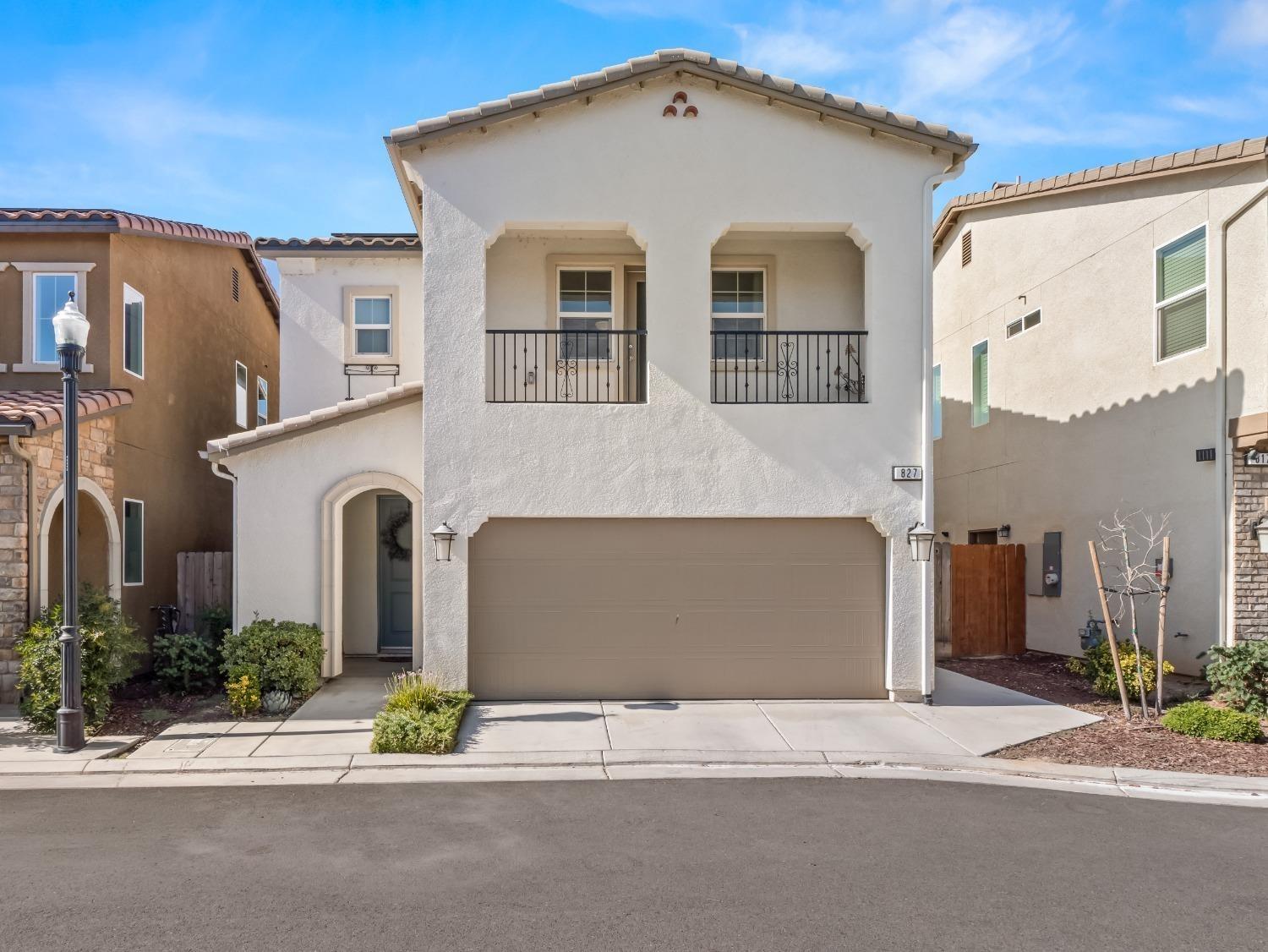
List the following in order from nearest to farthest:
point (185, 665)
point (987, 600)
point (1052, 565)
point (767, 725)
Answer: point (767, 725) → point (185, 665) → point (1052, 565) → point (987, 600)

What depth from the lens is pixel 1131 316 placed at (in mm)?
12141

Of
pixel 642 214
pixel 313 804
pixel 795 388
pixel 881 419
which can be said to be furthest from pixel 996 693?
pixel 313 804

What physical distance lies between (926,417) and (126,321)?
1124 centimetres

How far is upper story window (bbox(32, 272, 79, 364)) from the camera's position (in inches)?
464

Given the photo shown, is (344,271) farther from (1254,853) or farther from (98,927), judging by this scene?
(1254,853)

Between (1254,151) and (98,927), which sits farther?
(1254,151)

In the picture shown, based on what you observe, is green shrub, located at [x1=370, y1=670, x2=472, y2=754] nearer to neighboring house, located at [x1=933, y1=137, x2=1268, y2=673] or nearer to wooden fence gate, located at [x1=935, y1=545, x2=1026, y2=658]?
wooden fence gate, located at [x1=935, y1=545, x2=1026, y2=658]

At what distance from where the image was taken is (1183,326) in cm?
1133

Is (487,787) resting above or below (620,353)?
below

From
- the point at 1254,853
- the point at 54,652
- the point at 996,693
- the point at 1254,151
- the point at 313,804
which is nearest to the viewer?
the point at 1254,853

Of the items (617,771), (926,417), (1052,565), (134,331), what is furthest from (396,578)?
(1052,565)

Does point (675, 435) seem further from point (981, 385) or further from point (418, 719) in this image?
point (981, 385)

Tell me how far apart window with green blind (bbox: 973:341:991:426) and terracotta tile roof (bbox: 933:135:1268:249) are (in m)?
2.56

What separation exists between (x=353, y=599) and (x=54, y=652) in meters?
4.38
